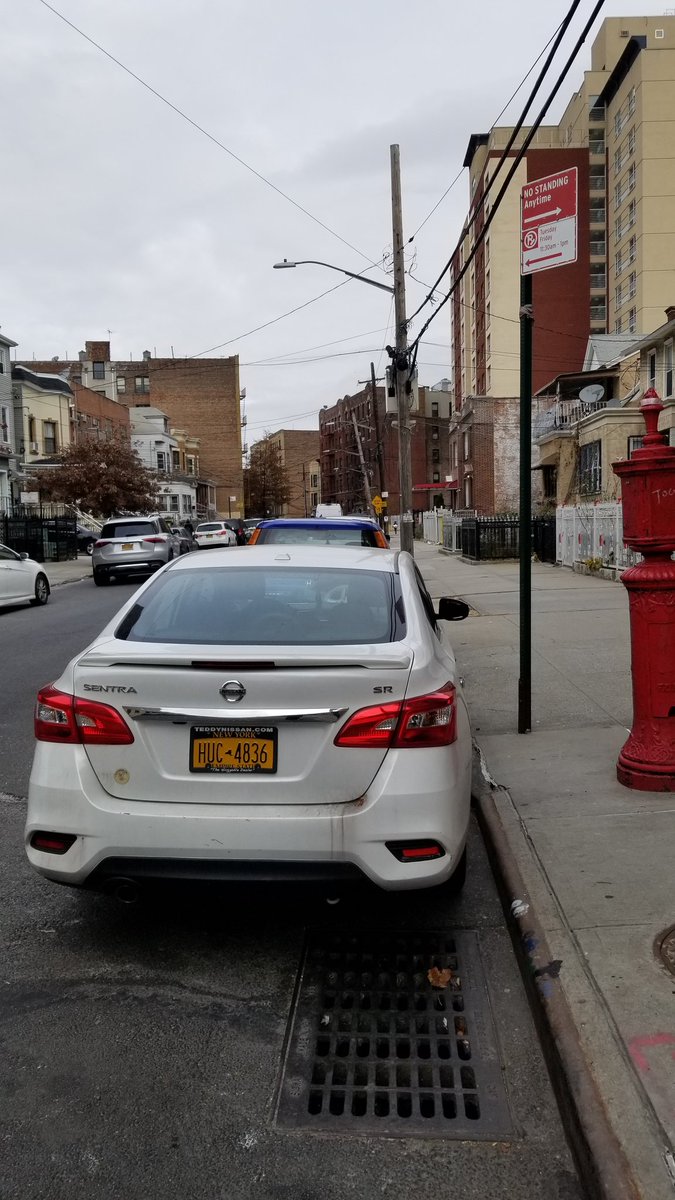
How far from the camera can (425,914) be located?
4.23 metres

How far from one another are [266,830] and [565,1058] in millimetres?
1222

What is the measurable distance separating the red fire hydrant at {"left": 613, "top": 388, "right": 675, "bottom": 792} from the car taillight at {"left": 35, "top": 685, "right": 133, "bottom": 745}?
9.58 feet

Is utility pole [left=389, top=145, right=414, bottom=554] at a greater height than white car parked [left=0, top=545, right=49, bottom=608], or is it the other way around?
utility pole [left=389, top=145, right=414, bottom=554]

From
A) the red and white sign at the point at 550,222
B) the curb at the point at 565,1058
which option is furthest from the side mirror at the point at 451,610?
the red and white sign at the point at 550,222

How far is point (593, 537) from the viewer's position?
67.2ft

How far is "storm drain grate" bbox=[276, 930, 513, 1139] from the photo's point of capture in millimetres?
2811

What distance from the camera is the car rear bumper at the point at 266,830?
3.42 m

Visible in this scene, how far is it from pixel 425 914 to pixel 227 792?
1293 millimetres

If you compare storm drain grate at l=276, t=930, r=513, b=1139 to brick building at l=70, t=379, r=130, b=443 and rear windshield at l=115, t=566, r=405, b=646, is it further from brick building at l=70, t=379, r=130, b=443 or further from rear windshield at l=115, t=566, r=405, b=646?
brick building at l=70, t=379, r=130, b=443

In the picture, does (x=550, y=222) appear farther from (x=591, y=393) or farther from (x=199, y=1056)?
(x=591, y=393)

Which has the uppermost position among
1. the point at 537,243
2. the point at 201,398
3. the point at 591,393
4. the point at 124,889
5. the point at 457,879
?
the point at 201,398

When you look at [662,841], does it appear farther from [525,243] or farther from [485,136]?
[485,136]

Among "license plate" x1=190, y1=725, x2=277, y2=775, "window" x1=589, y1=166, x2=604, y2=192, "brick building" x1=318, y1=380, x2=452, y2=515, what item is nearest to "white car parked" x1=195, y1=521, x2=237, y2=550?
"license plate" x1=190, y1=725, x2=277, y2=775

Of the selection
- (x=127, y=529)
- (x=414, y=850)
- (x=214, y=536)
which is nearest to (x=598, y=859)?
(x=414, y=850)
